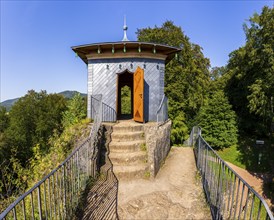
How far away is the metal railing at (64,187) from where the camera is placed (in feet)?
11.2

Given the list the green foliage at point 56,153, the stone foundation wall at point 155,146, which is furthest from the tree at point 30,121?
the stone foundation wall at point 155,146

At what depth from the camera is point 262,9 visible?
57.8 feet

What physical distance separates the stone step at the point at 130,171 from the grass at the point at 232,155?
13957 millimetres

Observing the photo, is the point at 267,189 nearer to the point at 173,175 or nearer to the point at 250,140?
the point at 250,140

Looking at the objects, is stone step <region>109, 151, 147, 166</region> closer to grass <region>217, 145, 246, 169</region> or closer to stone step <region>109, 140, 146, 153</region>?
stone step <region>109, 140, 146, 153</region>

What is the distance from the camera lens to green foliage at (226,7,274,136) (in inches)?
650

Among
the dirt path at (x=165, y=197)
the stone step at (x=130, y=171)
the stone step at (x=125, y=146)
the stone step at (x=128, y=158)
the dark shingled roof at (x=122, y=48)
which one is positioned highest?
the dark shingled roof at (x=122, y=48)

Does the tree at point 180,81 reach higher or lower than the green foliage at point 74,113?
higher

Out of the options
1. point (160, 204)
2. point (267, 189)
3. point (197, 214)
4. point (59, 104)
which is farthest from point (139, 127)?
point (59, 104)

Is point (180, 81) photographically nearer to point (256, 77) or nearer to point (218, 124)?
point (218, 124)

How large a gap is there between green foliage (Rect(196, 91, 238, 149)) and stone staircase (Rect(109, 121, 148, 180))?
1338 cm

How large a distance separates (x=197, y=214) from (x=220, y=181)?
4.24 ft

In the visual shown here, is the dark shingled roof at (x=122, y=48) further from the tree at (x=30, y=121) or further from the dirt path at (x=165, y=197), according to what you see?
the tree at (x=30, y=121)

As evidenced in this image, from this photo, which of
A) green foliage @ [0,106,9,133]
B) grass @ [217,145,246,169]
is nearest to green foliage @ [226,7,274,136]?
grass @ [217,145,246,169]
